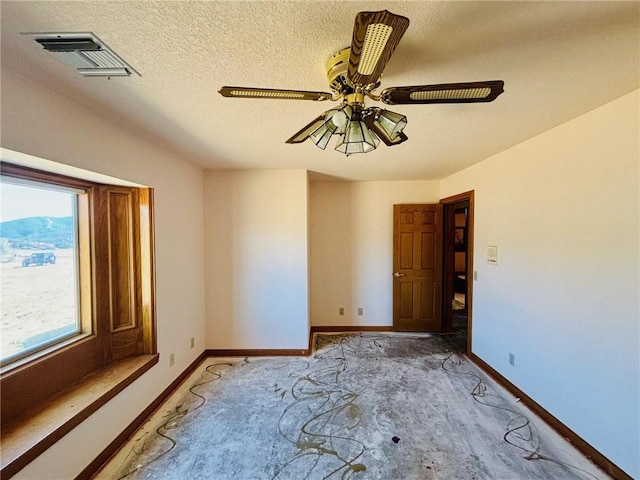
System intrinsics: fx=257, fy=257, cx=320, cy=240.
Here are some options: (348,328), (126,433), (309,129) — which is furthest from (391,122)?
(348,328)

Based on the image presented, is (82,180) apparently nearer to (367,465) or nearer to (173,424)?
(173,424)

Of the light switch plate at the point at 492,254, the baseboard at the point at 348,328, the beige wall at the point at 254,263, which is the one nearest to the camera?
the light switch plate at the point at 492,254

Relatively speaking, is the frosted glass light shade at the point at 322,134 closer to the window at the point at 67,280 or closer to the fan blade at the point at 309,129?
the fan blade at the point at 309,129

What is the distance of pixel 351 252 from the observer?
13.8 ft

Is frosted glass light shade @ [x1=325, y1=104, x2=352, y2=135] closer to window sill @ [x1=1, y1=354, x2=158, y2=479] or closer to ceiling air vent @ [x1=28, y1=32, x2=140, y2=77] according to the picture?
ceiling air vent @ [x1=28, y1=32, x2=140, y2=77]

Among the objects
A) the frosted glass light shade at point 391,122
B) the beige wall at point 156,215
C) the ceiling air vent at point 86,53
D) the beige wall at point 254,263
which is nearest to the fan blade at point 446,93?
the frosted glass light shade at point 391,122

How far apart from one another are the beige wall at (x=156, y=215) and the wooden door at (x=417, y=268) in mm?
2841

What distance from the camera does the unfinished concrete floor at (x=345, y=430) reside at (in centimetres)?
169

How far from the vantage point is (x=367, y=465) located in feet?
5.61

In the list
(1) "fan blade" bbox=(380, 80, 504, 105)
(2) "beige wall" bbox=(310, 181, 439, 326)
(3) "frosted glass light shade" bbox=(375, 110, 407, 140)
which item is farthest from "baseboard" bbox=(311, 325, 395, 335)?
(1) "fan blade" bbox=(380, 80, 504, 105)

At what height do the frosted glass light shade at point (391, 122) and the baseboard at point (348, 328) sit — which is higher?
the frosted glass light shade at point (391, 122)

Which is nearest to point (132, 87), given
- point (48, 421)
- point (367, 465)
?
point (48, 421)

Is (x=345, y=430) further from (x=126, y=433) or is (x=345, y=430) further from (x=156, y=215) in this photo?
(x=156, y=215)

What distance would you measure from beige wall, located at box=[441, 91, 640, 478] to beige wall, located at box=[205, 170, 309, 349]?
7.28ft
